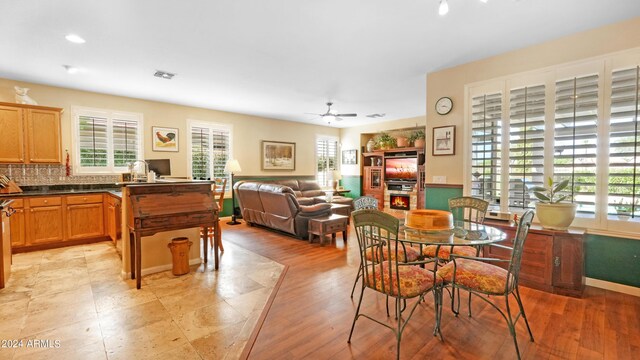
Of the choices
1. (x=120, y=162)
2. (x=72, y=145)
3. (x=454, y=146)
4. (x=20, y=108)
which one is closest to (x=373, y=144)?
(x=454, y=146)

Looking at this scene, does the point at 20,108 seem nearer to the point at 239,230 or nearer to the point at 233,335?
the point at 239,230

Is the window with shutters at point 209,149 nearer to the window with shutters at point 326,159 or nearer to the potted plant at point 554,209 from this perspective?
the window with shutters at point 326,159

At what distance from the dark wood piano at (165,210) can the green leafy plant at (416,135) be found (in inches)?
232

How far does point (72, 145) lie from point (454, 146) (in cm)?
639

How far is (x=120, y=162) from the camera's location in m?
5.61

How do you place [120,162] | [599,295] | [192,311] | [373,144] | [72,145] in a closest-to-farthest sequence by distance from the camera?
[192,311] < [599,295] < [72,145] < [120,162] < [373,144]

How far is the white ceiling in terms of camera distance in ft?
8.66

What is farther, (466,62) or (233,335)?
(466,62)

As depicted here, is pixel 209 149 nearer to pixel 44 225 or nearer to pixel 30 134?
pixel 30 134

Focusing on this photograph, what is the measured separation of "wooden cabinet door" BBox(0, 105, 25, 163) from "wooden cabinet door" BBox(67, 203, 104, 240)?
1.07 meters

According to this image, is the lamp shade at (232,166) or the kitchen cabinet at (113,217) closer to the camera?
the kitchen cabinet at (113,217)

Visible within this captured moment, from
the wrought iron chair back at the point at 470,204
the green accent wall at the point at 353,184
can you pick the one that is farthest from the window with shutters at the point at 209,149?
the wrought iron chair back at the point at 470,204

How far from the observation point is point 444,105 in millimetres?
4148

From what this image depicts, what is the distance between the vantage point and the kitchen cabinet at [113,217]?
4.19m
